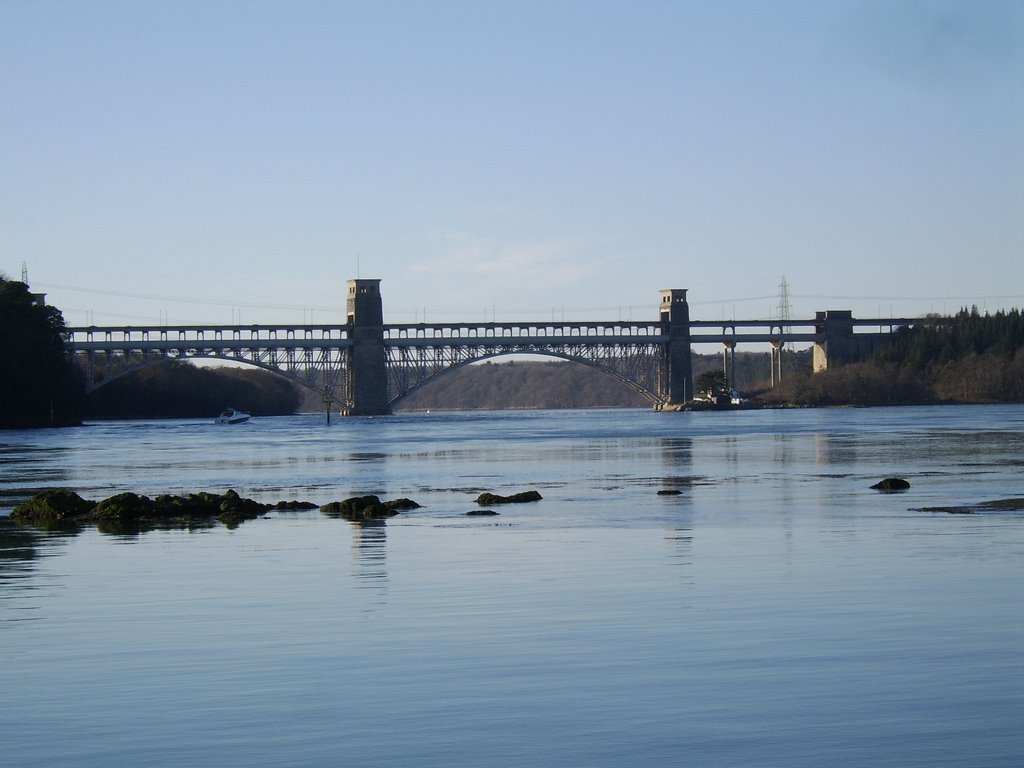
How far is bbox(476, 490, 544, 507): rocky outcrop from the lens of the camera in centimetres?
3067

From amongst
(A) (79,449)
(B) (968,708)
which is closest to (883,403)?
(A) (79,449)

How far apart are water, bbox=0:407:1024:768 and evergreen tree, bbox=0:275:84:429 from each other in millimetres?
70638

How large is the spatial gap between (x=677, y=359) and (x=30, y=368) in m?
86.0

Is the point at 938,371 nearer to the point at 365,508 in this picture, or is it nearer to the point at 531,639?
the point at 365,508

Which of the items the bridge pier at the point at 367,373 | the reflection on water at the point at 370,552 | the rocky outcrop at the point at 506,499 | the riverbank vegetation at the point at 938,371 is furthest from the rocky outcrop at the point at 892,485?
the riverbank vegetation at the point at 938,371

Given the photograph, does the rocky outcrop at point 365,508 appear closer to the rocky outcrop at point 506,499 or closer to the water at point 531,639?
the water at point 531,639

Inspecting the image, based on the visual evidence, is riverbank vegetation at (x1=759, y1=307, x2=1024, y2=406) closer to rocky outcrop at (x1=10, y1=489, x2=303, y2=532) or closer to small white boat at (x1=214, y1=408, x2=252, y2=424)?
small white boat at (x1=214, y1=408, x2=252, y2=424)

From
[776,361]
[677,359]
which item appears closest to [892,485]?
[677,359]

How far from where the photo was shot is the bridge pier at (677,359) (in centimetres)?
16450

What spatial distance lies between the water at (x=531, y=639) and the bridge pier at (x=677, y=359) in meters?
135

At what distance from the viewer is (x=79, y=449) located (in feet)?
224

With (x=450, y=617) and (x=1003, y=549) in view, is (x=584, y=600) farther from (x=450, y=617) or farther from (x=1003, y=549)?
(x=1003, y=549)

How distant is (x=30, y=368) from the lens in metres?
96.1

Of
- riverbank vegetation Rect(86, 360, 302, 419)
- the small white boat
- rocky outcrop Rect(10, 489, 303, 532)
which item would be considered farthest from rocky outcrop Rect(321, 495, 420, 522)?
riverbank vegetation Rect(86, 360, 302, 419)
